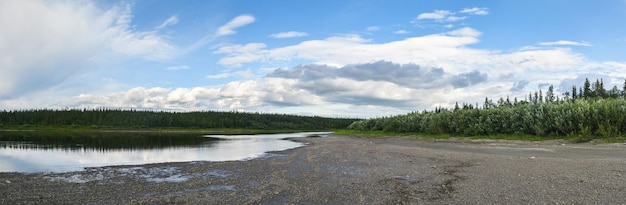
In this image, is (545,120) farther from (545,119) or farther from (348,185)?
(348,185)

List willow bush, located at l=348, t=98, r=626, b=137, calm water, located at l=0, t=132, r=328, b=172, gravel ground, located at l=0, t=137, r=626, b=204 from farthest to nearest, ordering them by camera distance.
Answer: willow bush, located at l=348, t=98, r=626, b=137
calm water, located at l=0, t=132, r=328, b=172
gravel ground, located at l=0, t=137, r=626, b=204

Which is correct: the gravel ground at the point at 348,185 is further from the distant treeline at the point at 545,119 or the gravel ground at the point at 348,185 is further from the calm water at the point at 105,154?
the distant treeline at the point at 545,119

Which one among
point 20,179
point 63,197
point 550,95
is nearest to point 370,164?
point 63,197

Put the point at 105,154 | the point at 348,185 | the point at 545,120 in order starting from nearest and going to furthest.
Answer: the point at 348,185 → the point at 105,154 → the point at 545,120

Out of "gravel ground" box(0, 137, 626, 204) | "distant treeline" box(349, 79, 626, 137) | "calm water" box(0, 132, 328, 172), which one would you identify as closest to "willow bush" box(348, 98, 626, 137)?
"distant treeline" box(349, 79, 626, 137)

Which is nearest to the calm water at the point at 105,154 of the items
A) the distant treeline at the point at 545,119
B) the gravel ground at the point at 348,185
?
the gravel ground at the point at 348,185

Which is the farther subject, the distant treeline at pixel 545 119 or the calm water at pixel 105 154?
the distant treeline at pixel 545 119

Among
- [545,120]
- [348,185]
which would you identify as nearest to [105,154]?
[348,185]

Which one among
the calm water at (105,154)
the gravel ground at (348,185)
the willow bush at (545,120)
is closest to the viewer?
the gravel ground at (348,185)

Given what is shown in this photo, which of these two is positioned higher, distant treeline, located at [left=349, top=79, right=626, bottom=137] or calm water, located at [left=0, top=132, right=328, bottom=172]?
distant treeline, located at [left=349, top=79, right=626, bottom=137]

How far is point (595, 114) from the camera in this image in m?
32.0

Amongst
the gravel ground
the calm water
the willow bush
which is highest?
the willow bush

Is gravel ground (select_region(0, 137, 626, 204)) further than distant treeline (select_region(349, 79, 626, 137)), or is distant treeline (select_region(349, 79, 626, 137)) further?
distant treeline (select_region(349, 79, 626, 137))

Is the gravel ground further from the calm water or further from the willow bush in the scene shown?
the willow bush
